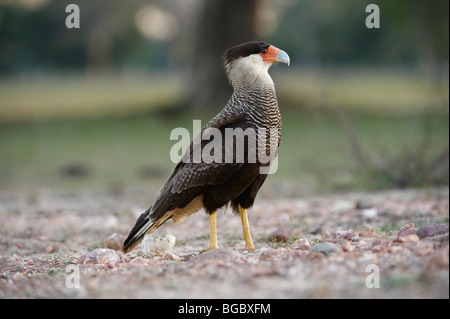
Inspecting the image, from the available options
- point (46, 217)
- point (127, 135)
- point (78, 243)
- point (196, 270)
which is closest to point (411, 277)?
point (196, 270)

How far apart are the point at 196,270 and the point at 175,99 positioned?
1997 centimetres

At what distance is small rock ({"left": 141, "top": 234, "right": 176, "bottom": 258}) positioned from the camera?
17.6ft

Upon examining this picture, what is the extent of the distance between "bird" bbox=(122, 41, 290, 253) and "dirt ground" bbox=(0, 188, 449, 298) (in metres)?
0.39

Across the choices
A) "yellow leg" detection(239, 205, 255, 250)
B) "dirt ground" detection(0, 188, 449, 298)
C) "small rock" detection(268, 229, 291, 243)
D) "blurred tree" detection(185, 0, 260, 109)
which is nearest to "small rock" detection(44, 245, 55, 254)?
"dirt ground" detection(0, 188, 449, 298)

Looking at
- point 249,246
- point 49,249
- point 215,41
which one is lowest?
point 49,249

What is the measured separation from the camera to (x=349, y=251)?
4.41m

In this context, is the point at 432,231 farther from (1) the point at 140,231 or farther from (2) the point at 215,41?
(2) the point at 215,41

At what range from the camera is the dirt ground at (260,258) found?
372 centimetres

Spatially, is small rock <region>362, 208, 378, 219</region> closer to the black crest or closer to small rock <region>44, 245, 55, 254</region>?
the black crest


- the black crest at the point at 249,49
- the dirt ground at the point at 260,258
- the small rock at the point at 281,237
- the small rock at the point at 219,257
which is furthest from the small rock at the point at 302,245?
the black crest at the point at 249,49

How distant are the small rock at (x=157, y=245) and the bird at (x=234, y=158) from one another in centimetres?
7

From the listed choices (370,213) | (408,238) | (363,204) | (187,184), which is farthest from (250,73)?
(363,204)

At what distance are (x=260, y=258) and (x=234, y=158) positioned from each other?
3.23 feet

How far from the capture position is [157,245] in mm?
5371
